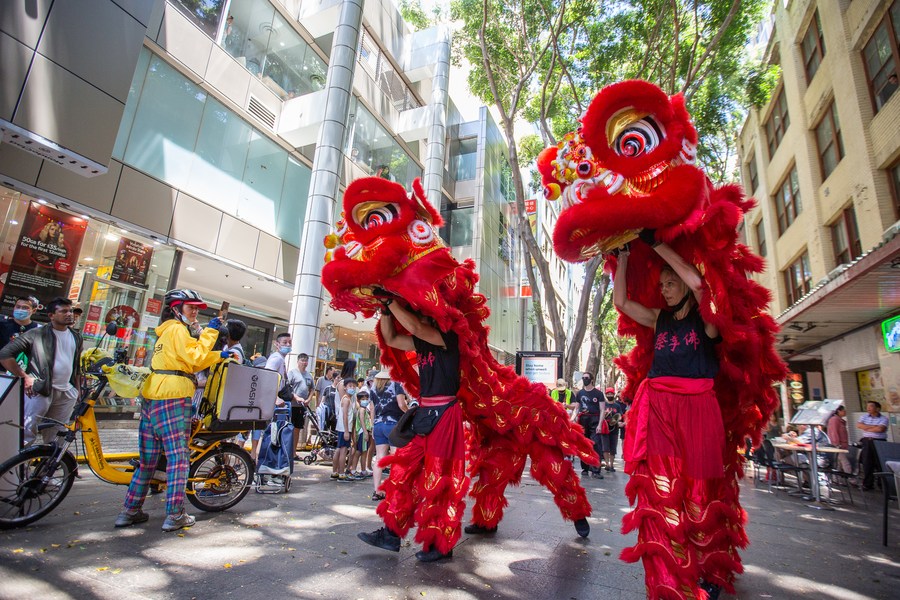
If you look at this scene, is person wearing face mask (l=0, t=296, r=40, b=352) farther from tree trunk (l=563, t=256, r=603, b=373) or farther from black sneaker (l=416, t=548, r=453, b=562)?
tree trunk (l=563, t=256, r=603, b=373)

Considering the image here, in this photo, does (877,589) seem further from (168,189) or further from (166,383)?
(168,189)

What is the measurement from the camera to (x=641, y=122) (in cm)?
266

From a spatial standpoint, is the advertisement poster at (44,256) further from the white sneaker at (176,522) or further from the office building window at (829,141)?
the office building window at (829,141)

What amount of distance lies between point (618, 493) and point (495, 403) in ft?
12.9

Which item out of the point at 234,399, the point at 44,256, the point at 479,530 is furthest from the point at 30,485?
the point at 44,256

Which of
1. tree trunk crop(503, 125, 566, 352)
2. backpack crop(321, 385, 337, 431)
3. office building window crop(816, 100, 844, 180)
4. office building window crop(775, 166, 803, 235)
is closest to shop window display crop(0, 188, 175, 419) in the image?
backpack crop(321, 385, 337, 431)

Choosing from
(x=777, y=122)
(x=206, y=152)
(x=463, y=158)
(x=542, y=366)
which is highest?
(x=463, y=158)

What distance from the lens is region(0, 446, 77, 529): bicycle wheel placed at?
3340mm

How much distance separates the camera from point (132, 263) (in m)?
9.12

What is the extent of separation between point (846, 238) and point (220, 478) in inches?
571

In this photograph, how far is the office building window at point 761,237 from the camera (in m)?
18.1

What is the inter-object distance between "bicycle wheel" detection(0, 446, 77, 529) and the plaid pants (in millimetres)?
539

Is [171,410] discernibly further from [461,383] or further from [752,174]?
[752,174]

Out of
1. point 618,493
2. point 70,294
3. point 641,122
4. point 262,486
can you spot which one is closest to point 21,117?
point 70,294
